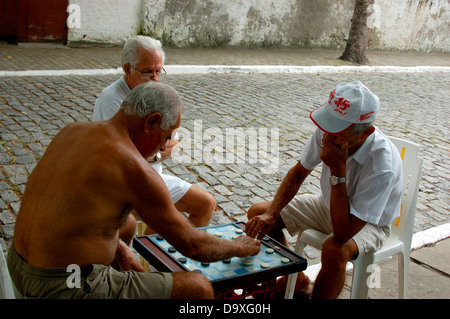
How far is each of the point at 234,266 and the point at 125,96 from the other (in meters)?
1.67

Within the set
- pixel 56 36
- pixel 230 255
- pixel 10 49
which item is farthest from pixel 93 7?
pixel 230 255

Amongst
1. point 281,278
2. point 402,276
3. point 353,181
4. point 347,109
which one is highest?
point 347,109

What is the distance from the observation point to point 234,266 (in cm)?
264

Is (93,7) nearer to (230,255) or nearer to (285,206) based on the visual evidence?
(285,206)

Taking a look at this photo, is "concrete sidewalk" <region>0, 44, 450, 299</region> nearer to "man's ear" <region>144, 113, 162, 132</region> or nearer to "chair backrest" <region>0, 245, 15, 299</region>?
"man's ear" <region>144, 113, 162, 132</region>

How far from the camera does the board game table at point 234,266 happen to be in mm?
2529

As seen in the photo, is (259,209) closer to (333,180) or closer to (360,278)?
(333,180)

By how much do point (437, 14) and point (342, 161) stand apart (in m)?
17.9

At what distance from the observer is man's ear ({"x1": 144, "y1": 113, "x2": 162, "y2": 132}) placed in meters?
2.43

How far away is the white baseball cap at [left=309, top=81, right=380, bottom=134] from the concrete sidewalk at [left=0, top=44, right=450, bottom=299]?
1.38 meters

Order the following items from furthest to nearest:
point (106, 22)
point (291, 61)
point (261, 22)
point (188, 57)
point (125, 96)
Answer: point (261, 22) < point (291, 61) < point (188, 57) < point (106, 22) < point (125, 96)

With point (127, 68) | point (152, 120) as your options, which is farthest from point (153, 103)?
point (127, 68)

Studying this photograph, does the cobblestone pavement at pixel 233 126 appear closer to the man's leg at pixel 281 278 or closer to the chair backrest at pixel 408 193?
the man's leg at pixel 281 278

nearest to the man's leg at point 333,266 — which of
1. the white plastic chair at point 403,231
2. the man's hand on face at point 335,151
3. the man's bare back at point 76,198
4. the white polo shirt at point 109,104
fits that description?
the white plastic chair at point 403,231
